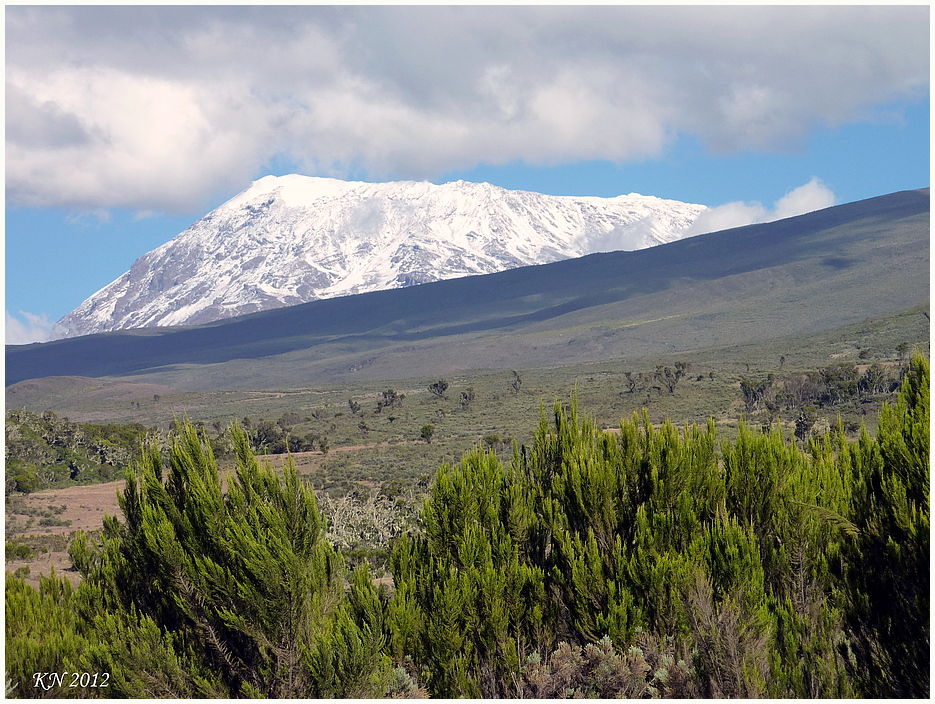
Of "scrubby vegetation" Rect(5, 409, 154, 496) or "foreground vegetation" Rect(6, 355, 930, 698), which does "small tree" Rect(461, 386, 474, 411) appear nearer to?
"scrubby vegetation" Rect(5, 409, 154, 496)

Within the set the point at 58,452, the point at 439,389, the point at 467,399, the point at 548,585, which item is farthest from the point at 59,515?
the point at 439,389

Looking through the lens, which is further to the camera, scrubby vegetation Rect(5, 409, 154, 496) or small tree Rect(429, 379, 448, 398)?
small tree Rect(429, 379, 448, 398)

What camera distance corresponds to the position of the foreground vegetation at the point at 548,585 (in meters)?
8.84

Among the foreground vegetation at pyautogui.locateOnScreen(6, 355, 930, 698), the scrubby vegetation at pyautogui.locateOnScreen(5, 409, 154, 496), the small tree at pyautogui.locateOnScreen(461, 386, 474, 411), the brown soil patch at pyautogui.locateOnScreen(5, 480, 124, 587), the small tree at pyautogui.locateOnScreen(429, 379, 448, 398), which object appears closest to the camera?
the foreground vegetation at pyautogui.locateOnScreen(6, 355, 930, 698)

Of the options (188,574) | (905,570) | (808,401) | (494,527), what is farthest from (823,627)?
(808,401)

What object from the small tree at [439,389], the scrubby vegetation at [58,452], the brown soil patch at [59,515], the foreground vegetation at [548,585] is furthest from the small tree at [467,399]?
the foreground vegetation at [548,585]

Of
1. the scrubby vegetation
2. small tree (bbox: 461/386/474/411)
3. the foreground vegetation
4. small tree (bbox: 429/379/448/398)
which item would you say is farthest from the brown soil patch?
small tree (bbox: 429/379/448/398)

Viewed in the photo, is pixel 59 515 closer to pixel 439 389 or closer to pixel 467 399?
pixel 467 399

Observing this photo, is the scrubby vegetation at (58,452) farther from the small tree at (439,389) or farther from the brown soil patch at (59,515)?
the small tree at (439,389)

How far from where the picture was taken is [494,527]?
35.4ft

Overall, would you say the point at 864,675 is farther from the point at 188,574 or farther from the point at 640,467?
the point at 188,574

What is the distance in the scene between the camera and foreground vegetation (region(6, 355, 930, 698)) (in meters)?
8.84

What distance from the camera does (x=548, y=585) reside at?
1069 centimetres

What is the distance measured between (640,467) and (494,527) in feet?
Answer: 6.41
